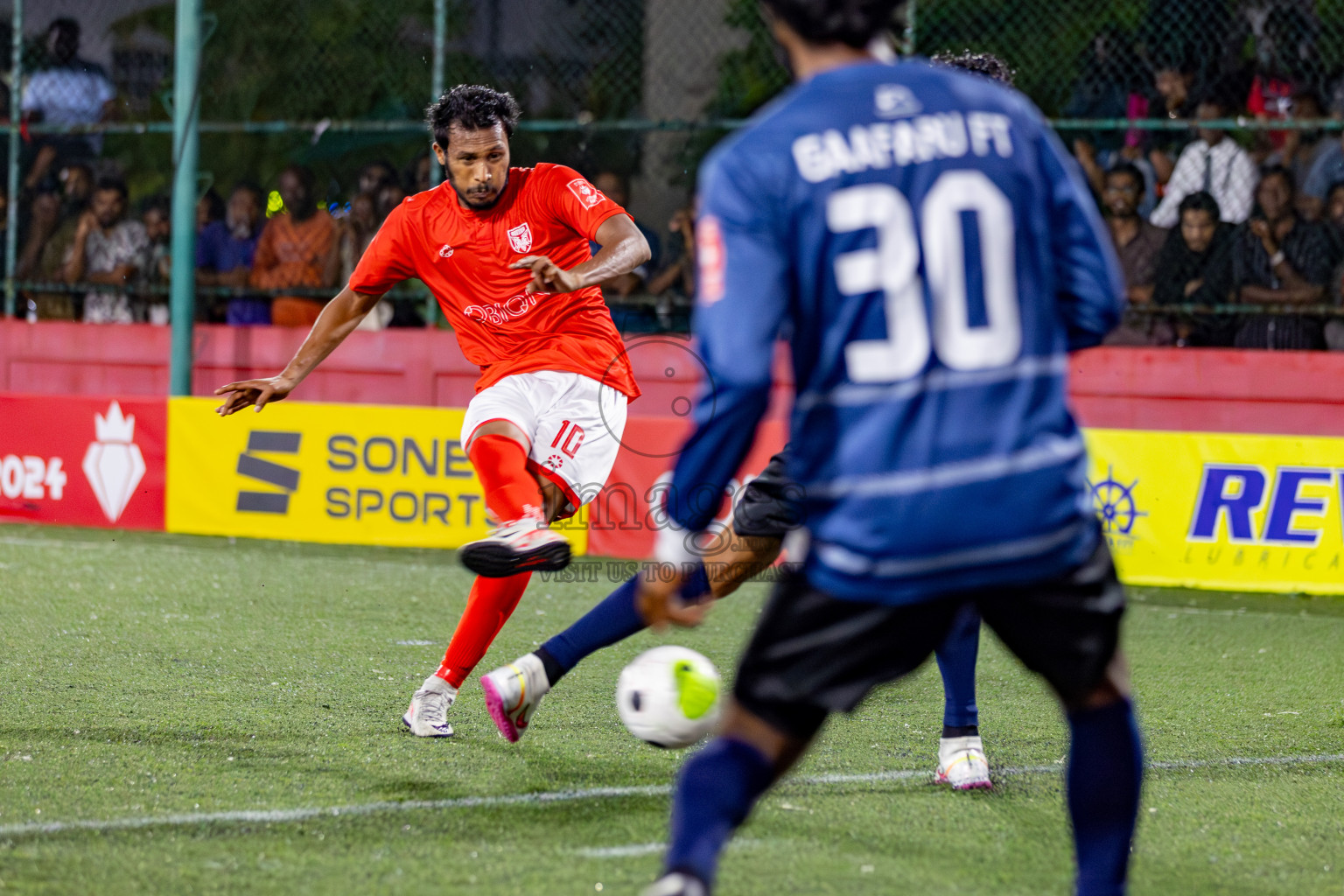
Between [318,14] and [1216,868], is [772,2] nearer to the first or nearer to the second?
[1216,868]

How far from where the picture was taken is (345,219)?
38.8 ft

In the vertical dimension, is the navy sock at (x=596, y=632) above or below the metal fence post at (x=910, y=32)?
below

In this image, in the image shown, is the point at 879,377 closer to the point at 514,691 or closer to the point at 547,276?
the point at 547,276

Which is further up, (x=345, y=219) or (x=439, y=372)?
(x=345, y=219)

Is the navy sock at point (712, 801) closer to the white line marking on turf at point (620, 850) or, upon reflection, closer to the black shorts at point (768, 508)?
the white line marking on turf at point (620, 850)

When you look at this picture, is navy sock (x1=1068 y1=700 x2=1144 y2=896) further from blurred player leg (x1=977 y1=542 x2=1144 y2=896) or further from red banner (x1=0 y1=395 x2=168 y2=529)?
red banner (x1=0 y1=395 x2=168 y2=529)

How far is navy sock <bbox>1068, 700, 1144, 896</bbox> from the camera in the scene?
2.81 m

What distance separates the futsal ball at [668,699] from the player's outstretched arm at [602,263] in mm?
937

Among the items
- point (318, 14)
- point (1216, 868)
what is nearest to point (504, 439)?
point (1216, 868)

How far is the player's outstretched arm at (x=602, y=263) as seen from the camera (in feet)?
13.1

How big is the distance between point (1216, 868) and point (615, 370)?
2.40 meters

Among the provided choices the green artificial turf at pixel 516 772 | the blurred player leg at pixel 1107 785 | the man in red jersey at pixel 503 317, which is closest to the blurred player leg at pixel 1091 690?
the blurred player leg at pixel 1107 785

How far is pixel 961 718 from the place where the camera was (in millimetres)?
4488

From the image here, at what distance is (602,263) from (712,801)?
2.35 metres
